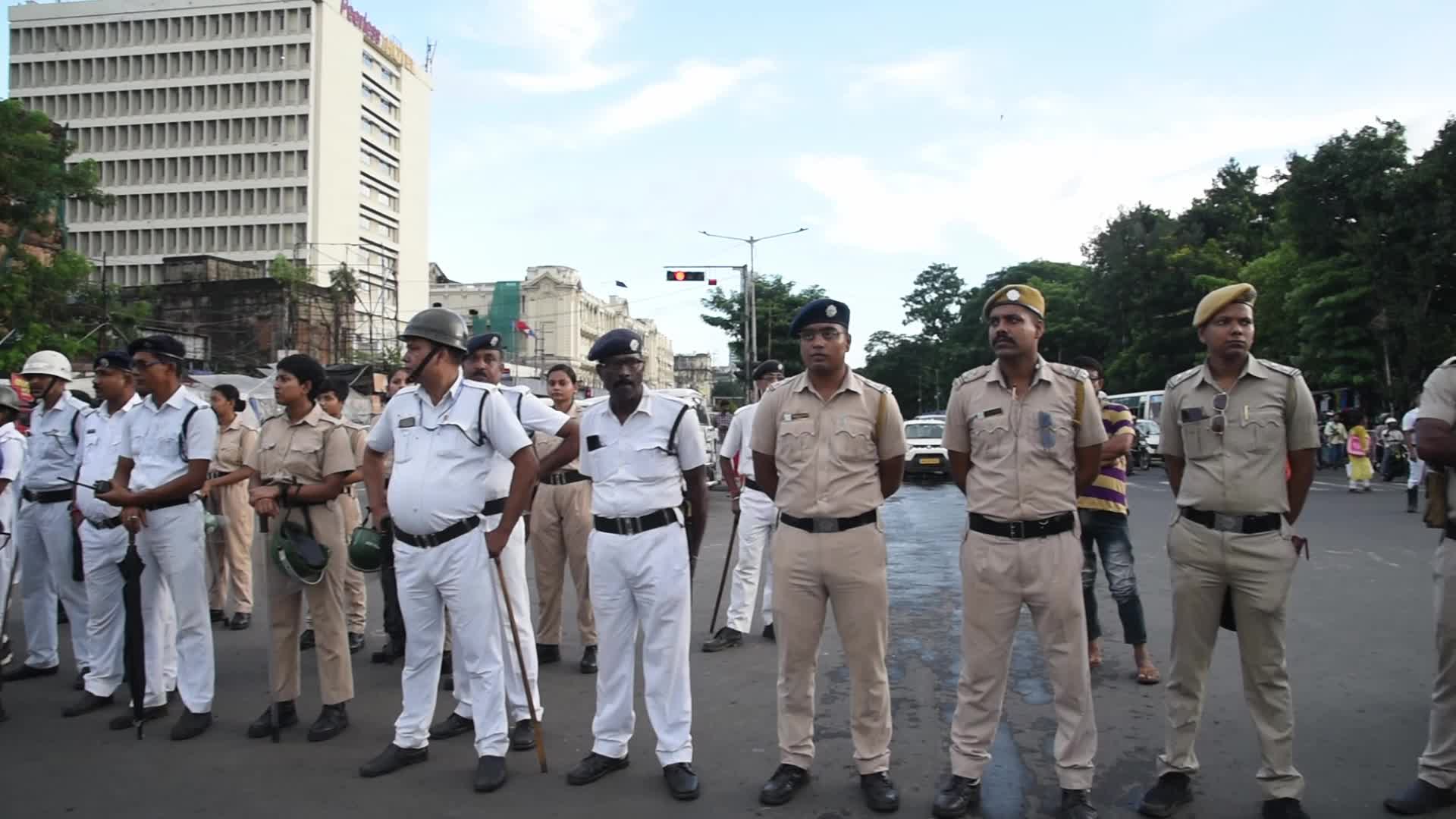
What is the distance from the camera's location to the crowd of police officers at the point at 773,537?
4.27m

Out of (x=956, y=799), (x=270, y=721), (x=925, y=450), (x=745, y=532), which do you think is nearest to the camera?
(x=956, y=799)

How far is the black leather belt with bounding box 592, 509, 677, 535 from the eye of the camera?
471 centimetres

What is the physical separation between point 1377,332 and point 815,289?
26932mm

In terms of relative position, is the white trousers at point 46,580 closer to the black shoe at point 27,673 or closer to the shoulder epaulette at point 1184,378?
the black shoe at point 27,673

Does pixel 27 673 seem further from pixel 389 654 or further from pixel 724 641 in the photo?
pixel 724 641

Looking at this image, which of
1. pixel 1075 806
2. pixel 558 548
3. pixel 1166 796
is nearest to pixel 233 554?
pixel 558 548

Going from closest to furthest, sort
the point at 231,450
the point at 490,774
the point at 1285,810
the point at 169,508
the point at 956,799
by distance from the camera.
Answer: the point at 1285,810 → the point at 956,799 → the point at 490,774 → the point at 169,508 → the point at 231,450

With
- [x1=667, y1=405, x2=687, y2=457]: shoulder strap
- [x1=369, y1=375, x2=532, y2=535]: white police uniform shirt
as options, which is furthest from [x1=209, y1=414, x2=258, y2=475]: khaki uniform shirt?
[x1=667, y1=405, x2=687, y2=457]: shoulder strap

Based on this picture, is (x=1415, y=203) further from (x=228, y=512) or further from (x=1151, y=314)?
(x=228, y=512)

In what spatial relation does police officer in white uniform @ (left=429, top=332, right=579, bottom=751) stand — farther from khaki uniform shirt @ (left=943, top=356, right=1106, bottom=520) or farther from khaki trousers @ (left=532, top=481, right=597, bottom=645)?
khaki uniform shirt @ (left=943, top=356, right=1106, bottom=520)

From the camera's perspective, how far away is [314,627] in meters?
5.54

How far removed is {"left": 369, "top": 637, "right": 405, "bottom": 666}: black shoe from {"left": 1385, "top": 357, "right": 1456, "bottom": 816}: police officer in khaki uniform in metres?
5.89

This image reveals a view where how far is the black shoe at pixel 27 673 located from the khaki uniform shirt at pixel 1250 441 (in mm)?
7232

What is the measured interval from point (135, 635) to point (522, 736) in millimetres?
2318
